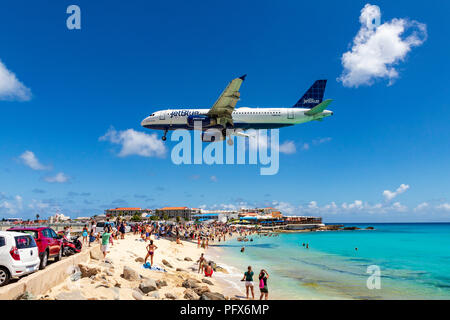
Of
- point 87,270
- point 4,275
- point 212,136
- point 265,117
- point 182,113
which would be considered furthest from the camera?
point 212,136

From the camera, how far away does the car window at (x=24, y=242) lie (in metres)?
8.30

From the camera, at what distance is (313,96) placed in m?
35.5

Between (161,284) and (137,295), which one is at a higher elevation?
(137,295)

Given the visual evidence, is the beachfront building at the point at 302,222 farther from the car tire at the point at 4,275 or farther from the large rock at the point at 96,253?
the car tire at the point at 4,275

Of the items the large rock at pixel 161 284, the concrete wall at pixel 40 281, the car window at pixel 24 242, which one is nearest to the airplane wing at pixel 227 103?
the large rock at pixel 161 284

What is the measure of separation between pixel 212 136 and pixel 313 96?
13510mm

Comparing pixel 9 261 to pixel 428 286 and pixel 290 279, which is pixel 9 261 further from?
pixel 428 286

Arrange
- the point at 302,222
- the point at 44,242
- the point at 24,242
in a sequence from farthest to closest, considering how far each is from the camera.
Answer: the point at 302,222 < the point at 44,242 < the point at 24,242

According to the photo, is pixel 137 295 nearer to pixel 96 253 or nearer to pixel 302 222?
pixel 96 253

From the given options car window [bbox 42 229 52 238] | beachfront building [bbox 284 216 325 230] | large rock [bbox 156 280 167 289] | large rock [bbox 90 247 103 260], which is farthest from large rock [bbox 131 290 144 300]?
beachfront building [bbox 284 216 325 230]

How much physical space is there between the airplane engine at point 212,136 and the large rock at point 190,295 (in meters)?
21.8

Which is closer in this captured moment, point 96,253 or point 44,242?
point 44,242

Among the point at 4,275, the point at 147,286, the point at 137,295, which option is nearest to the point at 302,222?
the point at 147,286
